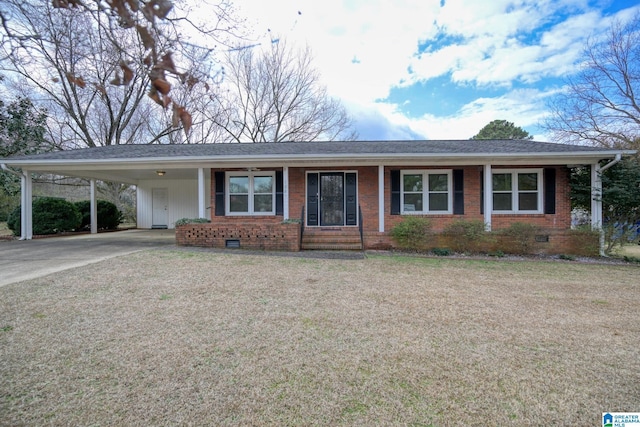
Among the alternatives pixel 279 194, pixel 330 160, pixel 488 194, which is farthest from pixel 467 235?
pixel 279 194

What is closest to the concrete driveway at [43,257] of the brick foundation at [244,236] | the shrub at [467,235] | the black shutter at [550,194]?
the brick foundation at [244,236]

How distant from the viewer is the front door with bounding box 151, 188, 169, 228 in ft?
52.5

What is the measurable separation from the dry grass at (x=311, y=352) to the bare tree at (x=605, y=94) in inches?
656

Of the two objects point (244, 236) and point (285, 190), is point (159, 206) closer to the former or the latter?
point (285, 190)

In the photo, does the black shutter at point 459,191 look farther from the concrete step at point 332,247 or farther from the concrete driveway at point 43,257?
the concrete driveway at point 43,257

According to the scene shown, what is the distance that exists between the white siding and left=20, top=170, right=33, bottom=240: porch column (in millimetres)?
5366

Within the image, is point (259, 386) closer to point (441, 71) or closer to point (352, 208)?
point (352, 208)

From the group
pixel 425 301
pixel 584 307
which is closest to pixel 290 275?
pixel 425 301

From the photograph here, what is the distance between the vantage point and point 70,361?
8.66 ft

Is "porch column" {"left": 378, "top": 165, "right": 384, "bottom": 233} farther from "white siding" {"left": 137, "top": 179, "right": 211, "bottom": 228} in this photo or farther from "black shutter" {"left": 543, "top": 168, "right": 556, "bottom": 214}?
"white siding" {"left": 137, "top": 179, "right": 211, "bottom": 228}

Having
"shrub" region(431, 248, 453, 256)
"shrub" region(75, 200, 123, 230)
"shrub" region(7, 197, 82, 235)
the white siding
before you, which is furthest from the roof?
the white siding

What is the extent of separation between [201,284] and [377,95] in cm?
1627

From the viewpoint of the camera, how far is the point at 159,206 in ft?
52.7

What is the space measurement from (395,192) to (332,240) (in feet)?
9.06
